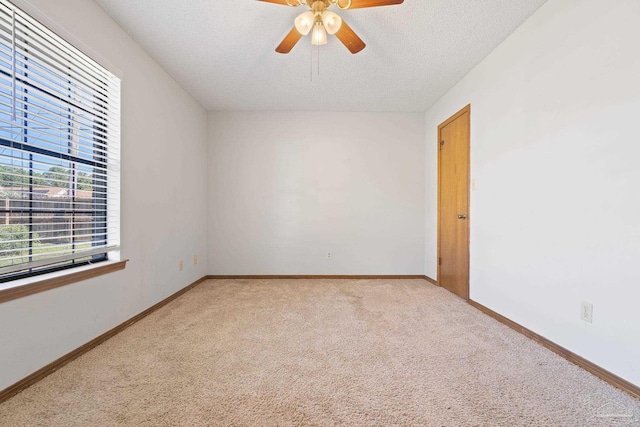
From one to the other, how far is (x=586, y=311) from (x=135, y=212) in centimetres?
338

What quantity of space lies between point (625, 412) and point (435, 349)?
895 millimetres

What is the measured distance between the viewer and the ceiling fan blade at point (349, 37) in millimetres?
1983

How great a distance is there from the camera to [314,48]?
99.6 inches

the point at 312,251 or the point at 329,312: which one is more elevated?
the point at 312,251

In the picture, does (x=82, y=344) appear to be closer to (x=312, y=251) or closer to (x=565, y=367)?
(x=312, y=251)

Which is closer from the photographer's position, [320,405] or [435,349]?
[320,405]

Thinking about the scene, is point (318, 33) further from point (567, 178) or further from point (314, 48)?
point (567, 178)

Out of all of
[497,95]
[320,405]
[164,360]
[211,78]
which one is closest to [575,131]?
[497,95]

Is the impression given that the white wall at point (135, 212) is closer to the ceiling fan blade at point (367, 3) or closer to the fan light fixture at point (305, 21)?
the fan light fixture at point (305, 21)

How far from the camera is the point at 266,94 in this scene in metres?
3.50

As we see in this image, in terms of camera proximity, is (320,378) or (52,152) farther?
(52,152)

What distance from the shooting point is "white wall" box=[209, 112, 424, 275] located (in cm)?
412

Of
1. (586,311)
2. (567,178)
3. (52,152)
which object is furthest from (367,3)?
(586,311)

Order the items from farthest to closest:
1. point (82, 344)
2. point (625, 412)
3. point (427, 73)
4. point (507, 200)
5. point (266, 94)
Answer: point (266, 94)
point (427, 73)
point (507, 200)
point (82, 344)
point (625, 412)
